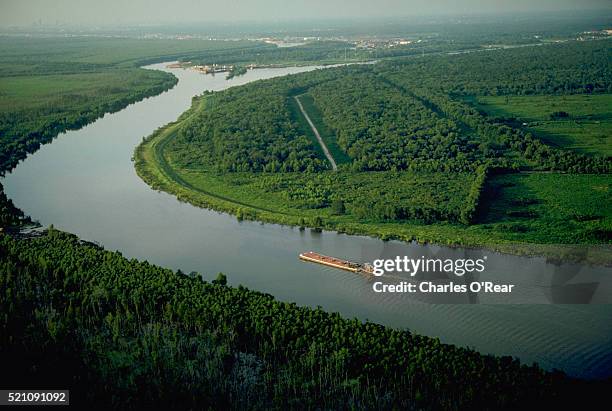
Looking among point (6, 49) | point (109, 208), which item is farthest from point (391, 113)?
point (6, 49)

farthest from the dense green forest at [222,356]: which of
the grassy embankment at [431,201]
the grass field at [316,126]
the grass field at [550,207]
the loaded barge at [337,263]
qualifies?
the grass field at [316,126]

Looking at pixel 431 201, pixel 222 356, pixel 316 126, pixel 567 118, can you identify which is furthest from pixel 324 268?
pixel 567 118

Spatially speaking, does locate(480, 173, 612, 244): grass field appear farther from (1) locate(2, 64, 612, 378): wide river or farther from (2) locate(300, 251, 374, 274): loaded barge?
(2) locate(300, 251, 374, 274): loaded barge

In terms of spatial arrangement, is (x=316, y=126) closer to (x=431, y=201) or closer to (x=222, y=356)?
(x=431, y=201)

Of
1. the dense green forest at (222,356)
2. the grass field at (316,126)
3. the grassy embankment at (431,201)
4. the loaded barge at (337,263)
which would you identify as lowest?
the dense green forest at (222,356)

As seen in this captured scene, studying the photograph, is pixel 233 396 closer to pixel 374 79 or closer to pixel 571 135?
pixel 571 135

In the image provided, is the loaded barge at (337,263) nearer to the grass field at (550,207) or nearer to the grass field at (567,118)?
the grass field at (550,207)
